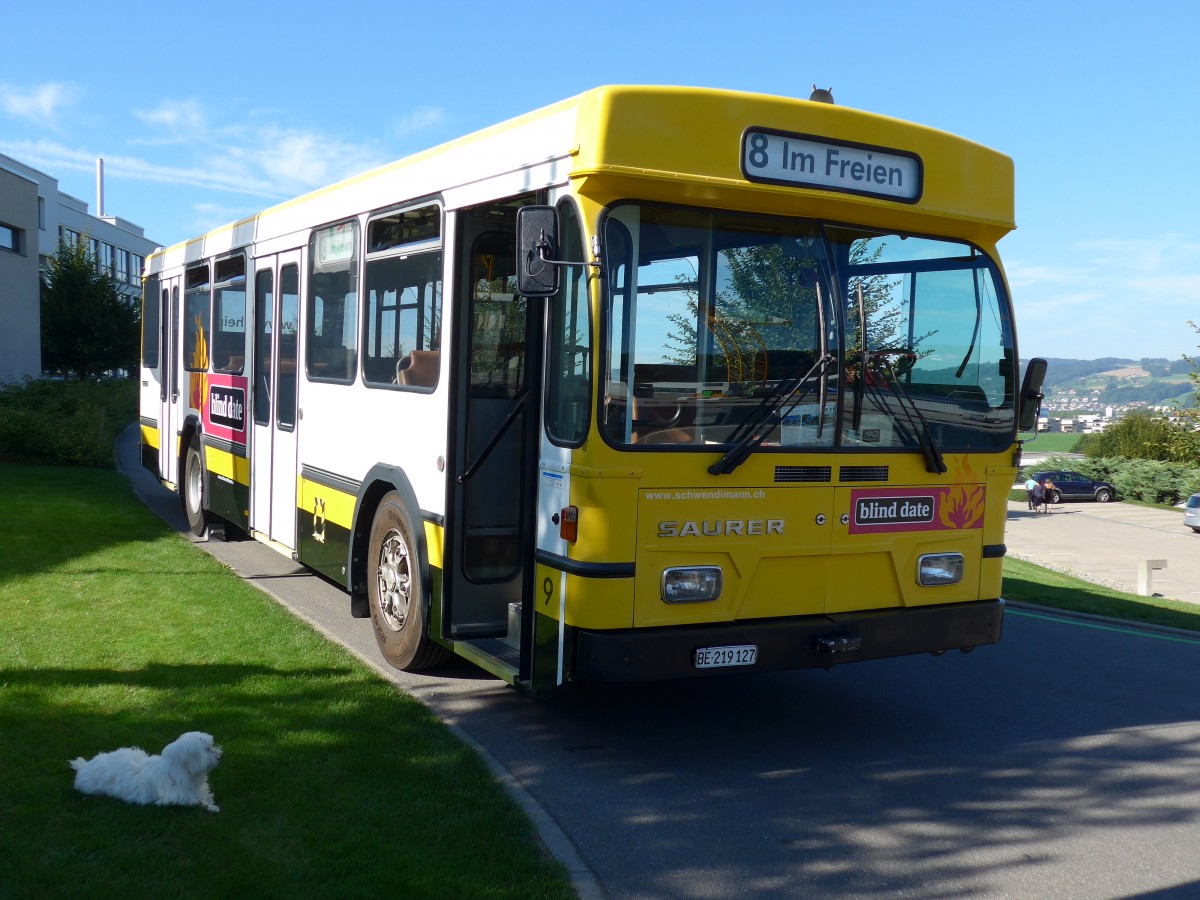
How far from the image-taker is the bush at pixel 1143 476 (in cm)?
Result: 5741

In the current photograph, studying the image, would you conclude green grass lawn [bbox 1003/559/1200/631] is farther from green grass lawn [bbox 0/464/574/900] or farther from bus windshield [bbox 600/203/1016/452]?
green grass lawn [bbox 0/464/574/900]

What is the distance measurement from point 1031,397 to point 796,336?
1.68 m

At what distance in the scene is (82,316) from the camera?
42500 mm

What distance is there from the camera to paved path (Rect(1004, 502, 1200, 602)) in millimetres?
25812

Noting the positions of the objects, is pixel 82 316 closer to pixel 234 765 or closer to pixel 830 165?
pixel 234 765

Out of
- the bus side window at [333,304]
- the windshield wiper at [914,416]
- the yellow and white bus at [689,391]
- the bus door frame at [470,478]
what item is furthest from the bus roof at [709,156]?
the bus side window at [333,304]

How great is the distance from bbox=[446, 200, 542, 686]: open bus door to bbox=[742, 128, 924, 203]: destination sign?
4.59ft

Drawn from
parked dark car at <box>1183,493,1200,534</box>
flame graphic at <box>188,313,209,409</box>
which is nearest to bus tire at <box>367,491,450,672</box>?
flame graphic at <box>188,313,209,409</box>

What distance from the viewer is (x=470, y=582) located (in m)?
6.58

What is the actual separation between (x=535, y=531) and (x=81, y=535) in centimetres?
763

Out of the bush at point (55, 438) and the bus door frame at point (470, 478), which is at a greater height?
the bus door frame at point (470, 478)

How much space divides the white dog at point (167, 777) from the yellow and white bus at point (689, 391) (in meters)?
1.61

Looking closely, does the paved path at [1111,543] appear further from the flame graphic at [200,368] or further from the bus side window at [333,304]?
the bus side window at [333,304]

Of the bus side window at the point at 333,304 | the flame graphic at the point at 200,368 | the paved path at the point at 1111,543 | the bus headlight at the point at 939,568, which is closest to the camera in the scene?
the bus headlight at the point at 939,568
